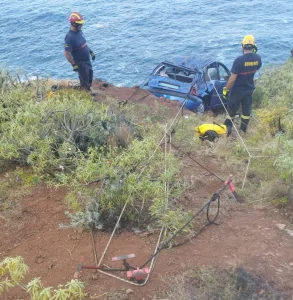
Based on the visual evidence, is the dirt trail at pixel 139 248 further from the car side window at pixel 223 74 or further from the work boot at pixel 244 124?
the car side window at pixel 223 74

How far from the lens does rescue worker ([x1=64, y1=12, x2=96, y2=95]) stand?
325 inches

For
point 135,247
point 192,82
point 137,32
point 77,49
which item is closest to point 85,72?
point 77,49

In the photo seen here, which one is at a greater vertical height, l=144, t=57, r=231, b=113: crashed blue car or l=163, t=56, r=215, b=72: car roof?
l=163, t=56, r=215, b=72: car roof

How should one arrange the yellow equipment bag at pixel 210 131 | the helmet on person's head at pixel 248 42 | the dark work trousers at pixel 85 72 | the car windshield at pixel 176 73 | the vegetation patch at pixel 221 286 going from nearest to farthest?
the vegetation patch at pixel 221 286 → the helmet on person's head at pixel 248 42 → the yellow equipment bag at pixel 210 131 → the dark work trousers at pixel 85 72 → the car windshield at pixel 176 73

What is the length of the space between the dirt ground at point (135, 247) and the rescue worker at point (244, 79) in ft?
9.80

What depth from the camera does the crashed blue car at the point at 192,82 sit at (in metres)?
11.5

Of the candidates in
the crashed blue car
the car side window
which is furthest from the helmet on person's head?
the car side window

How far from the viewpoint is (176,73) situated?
12.0m

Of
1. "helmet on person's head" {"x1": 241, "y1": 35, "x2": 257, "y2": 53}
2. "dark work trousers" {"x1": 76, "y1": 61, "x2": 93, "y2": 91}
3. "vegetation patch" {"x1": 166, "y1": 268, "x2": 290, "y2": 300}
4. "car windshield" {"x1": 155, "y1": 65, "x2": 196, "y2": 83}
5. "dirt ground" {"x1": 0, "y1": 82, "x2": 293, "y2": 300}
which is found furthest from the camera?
"car windshield" {"x1": 155, "y1": 65, "x2": 196, "y2": 83}

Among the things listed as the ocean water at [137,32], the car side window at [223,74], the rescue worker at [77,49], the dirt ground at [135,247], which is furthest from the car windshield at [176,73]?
the dirt ground at [135,247]

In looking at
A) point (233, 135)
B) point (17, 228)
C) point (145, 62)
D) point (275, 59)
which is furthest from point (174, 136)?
point (275, 59)

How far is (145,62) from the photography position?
1964 centimetres

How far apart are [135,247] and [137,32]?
21.5 metres

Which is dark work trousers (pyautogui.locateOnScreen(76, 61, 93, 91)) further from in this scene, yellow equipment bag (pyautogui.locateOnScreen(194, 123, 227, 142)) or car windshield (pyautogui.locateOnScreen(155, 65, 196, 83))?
car windshield (pyautogui.locateOnScreen(155, 65, 196, 83))
